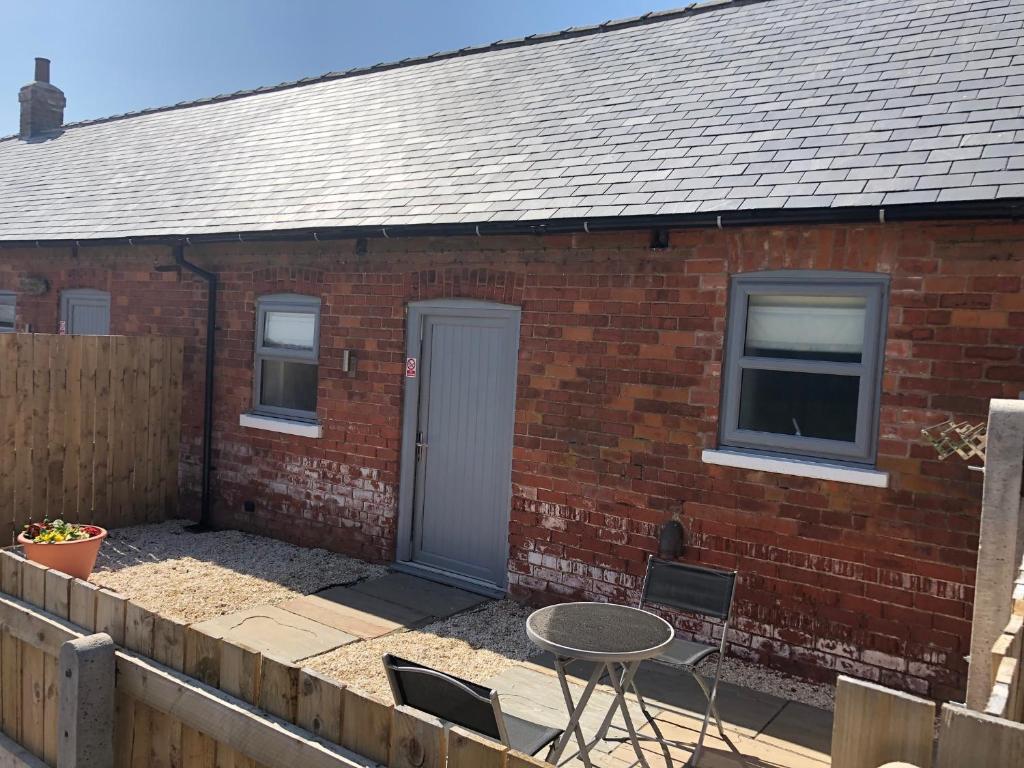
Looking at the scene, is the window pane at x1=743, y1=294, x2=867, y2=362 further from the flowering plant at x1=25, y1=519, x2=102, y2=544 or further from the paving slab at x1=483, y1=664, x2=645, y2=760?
the flowering plant at x1=25, y1=519, x2=102, y2=544

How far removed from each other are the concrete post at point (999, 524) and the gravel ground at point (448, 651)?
2.87m

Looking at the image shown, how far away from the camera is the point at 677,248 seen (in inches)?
245

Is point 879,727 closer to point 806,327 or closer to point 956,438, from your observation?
point 956,438

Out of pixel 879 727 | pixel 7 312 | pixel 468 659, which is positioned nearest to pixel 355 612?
pixel 468 659

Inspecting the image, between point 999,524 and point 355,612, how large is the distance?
182 inches

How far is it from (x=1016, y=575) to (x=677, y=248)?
127 inches

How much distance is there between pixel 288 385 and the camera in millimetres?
8977

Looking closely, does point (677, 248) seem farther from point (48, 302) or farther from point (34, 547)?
point (48, 302)

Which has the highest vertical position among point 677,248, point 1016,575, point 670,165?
point 670,165

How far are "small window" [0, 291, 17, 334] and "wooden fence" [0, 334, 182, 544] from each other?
435 cm

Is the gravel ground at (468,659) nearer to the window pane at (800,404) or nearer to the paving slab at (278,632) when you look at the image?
the paving slab at (278,632)

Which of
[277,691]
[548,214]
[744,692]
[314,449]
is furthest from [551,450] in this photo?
[277,691]

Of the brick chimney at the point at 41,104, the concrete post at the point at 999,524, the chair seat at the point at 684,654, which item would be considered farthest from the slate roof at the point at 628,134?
the brick chimney at the point at 41,104

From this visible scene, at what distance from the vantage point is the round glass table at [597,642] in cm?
373
